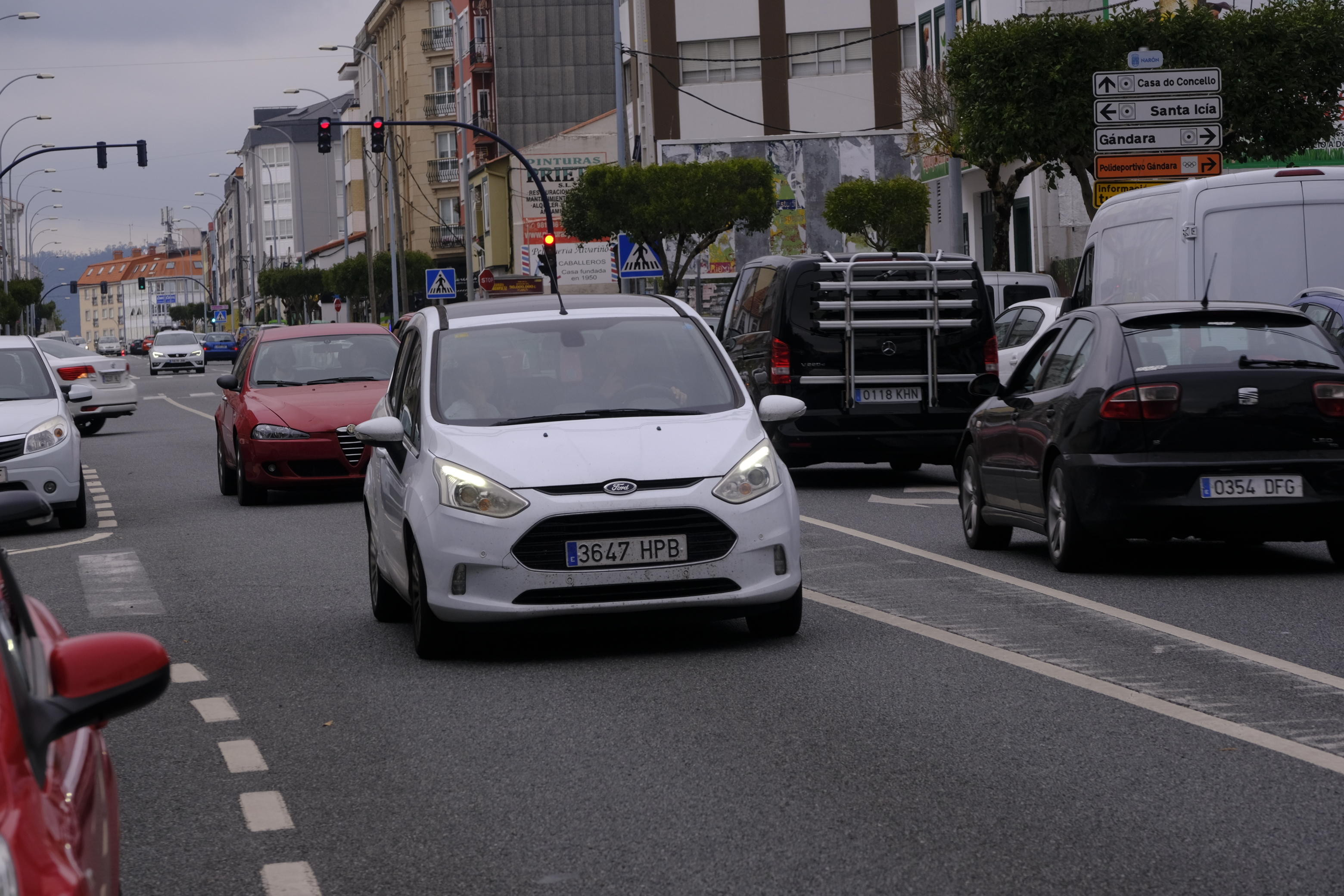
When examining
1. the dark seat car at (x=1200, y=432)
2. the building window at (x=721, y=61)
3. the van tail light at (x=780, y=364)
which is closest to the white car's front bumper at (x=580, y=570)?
the dark seat car at (x=1200, y=432)

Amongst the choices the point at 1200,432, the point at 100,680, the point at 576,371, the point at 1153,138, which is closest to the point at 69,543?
the point at 576,371

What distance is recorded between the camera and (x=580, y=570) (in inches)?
339

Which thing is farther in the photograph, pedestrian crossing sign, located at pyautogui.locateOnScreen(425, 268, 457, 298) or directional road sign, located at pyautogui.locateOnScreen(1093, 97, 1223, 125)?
pedestrian crossing sign, located at pyautogui.locateOnScreen(425, 268, 457, 298)

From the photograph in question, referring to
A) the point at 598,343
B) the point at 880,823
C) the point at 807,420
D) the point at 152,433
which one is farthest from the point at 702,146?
the point at 880,823

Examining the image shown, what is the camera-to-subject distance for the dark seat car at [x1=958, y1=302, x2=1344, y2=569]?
10922mm

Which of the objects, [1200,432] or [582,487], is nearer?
[582,487]

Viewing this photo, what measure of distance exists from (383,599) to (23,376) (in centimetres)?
809

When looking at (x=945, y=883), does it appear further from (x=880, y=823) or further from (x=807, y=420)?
(x=807, y=420)

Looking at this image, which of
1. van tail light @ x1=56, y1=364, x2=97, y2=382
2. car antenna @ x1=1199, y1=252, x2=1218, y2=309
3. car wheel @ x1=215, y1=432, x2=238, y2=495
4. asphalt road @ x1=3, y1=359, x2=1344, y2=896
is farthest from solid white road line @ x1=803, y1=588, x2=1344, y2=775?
van tail light @ x1=56, y1=364, x2=97, y2=382

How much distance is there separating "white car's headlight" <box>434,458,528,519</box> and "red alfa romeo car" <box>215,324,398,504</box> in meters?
8.57

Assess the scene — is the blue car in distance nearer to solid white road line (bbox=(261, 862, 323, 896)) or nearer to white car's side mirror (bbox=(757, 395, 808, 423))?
white car's side mirror (bbox=(757, 395, 808, 423))

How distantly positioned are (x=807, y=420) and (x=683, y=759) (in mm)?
10896

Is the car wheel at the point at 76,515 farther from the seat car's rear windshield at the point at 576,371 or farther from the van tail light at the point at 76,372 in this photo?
the van tail light at the point at 76,372

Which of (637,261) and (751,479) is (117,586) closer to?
(751,479)
